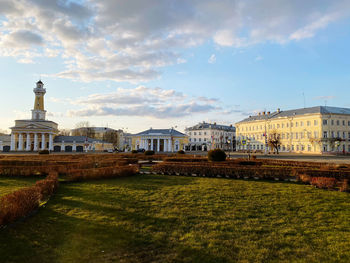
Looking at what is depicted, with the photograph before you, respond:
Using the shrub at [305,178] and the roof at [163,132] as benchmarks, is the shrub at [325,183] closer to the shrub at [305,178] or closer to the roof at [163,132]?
the shrub at [305,178]

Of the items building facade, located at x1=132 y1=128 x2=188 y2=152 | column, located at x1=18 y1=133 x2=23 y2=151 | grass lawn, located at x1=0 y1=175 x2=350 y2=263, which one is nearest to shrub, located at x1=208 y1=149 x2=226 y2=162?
grass lawn, located at x1=0 y1=175 x2=350 y2=263

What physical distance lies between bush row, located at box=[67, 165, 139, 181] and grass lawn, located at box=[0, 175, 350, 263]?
3430mm

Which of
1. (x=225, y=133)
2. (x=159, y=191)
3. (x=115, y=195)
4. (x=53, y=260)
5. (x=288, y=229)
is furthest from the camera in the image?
(x=225, y=133)

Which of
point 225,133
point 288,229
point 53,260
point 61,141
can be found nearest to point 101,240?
point 53,260

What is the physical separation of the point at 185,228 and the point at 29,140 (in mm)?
82523

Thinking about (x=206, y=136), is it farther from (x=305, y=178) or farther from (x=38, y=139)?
(x=305, y=178)

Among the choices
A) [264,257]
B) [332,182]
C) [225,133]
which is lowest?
[264,257]

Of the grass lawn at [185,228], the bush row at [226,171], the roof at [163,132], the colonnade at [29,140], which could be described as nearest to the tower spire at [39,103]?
the colonnade at [29,140]

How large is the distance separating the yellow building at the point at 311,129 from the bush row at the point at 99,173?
4488 cm

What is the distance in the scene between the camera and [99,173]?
15.0 metres

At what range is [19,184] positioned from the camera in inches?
525

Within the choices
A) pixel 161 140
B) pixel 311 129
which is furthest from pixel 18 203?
pixel 161 140

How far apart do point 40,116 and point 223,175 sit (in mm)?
83808

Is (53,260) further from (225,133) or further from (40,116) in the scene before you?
(225,133)
